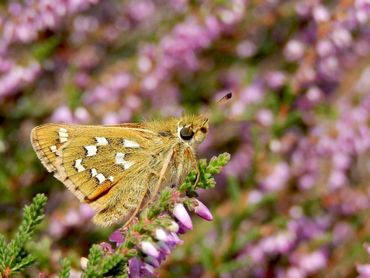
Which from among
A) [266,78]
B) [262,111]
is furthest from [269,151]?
[266,78]

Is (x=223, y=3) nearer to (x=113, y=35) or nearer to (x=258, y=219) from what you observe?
(x=113, y=35)

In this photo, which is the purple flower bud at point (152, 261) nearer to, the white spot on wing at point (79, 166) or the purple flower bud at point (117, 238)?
the purple flower bud at point (117, 238)

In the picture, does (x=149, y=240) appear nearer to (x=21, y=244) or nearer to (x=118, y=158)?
(x=21, y=244)

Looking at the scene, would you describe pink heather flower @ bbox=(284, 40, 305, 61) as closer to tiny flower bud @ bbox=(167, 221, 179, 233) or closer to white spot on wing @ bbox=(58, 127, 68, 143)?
white spot on wing @ bbox=(58, 127, 68, 143)

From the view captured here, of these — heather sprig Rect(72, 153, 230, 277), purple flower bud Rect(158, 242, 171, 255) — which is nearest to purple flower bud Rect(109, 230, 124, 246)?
heather sprig Rect(72, 153, 230, 277)

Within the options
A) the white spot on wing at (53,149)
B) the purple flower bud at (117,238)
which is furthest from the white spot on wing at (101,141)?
the purple flower bud at (117,238)

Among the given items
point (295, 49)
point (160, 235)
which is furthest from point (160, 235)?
point (295, 49)
